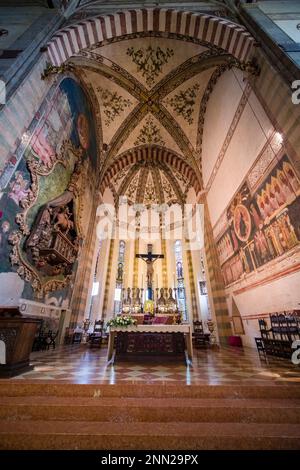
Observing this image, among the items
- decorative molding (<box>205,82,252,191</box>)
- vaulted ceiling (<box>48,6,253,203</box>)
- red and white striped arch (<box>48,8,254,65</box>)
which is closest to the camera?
red and white striped arch (<box>48,8,254,65</box>)

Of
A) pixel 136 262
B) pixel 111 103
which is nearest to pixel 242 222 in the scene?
pixel 111 103

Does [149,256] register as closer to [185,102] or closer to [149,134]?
[149,134]

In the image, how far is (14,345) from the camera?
3.83 meters

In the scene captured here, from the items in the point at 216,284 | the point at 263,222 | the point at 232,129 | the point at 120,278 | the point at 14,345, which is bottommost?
the point at 14,345

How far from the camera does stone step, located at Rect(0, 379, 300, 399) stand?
3.12 m

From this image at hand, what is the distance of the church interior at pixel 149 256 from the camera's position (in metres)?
2.72

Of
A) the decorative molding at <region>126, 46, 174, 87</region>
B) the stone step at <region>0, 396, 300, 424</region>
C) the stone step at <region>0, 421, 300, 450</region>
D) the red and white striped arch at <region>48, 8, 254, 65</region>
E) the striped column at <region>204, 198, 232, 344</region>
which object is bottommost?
the stone step at <region>0, 421, 300, 450</region>

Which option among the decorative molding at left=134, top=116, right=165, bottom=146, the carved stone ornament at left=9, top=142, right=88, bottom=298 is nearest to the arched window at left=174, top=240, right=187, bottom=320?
the decorative molding at left=134, top=116, right=165, bottom=146

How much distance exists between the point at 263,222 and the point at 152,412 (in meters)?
6.29

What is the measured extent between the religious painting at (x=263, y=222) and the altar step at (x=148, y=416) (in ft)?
13.3

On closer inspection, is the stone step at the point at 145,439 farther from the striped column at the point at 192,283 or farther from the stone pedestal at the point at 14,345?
the striped column at the point at 192,283

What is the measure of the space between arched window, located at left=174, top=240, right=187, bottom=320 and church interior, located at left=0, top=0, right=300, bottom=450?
1884 mm

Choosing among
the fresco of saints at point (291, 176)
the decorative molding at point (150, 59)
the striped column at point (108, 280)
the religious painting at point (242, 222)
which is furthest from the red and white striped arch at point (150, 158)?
the fresco of saints at point (291, 176)

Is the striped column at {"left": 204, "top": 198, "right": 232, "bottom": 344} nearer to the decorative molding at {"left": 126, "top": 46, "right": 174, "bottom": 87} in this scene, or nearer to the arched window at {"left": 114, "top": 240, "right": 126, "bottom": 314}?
the arched window at {"left": 114, "top": 240, "right": 126, "bottom": 314}
